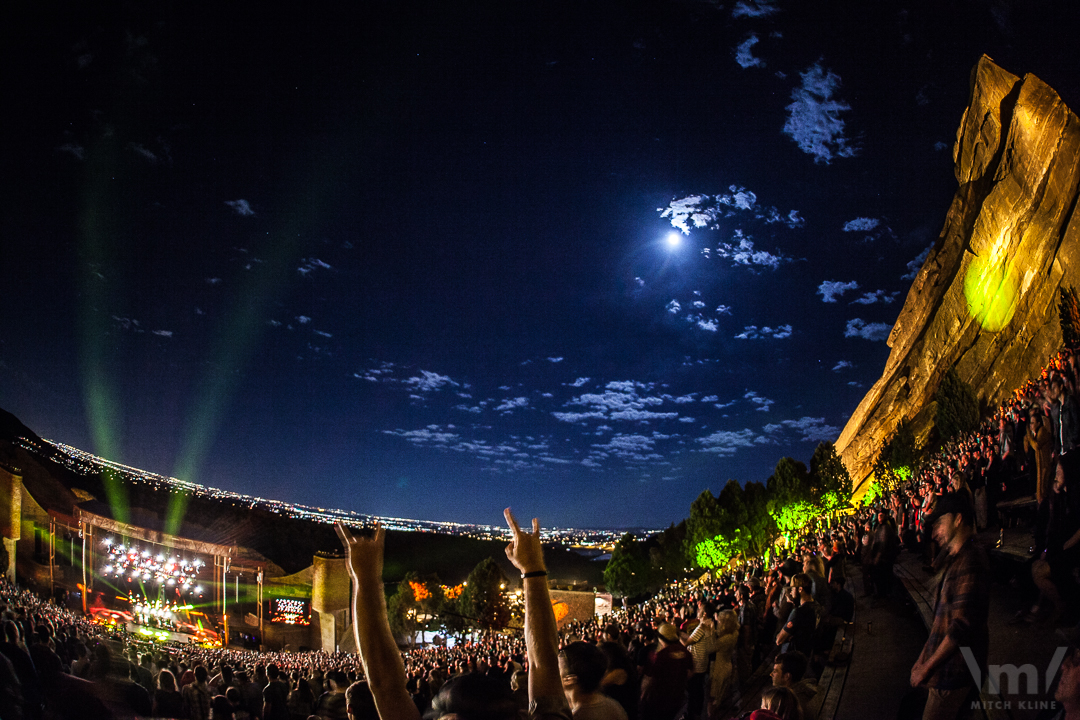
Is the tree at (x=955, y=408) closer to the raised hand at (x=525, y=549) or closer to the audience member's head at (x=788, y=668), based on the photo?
the audience member's head at (x=788, y=668)

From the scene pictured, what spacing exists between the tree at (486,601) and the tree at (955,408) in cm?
4375

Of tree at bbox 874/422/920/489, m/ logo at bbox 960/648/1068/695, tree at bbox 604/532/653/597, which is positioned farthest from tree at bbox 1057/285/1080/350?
tree at bbox 604/532/653/597

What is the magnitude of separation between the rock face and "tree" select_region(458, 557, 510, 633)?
42.2 meters

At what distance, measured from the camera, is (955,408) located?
4303 centimetres

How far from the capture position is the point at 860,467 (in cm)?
6575

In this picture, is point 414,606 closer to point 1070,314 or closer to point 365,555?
point 1070,314

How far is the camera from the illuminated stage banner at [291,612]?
161 ft

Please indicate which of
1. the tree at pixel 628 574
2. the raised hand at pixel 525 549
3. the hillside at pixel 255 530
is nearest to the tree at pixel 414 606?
the hillside at pixel 255 530

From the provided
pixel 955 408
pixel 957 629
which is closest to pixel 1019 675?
pixel 957 629

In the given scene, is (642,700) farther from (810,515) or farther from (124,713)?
(810,515)

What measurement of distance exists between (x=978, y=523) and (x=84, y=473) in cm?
5178

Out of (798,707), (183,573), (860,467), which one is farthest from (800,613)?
(860,467)

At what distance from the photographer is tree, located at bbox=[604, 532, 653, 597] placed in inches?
2776

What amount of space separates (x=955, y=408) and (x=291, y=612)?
187ft
